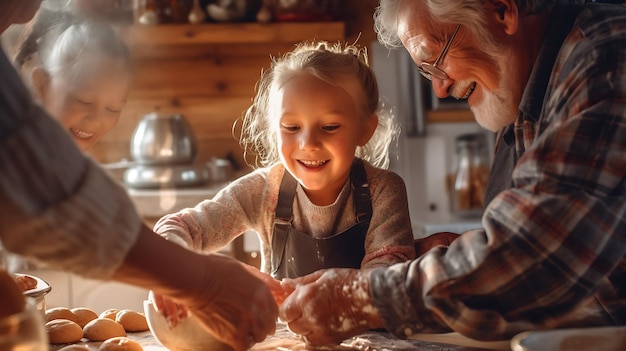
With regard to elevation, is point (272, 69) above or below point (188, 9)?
below

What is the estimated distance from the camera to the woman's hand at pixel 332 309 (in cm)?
119

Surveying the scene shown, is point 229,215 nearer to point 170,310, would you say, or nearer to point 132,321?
point 132,321

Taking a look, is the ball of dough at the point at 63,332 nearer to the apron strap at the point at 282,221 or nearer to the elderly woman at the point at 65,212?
the elderly woman at the point at 65,212

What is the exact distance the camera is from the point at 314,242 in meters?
1.67

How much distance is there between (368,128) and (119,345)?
0.86 metres

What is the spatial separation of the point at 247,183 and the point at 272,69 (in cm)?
30

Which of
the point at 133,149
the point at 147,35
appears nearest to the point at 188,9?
the point at 147,35

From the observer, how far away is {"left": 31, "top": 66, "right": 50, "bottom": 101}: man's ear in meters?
1.52

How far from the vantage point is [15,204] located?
71 centimetres

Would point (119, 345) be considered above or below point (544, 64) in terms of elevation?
below

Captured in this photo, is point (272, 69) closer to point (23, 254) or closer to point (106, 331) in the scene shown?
point (106, 331)

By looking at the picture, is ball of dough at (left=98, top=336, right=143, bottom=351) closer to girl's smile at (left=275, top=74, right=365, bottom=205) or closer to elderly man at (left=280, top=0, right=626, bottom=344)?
elderly man at (left=280, top=0, right=626, bottom=344)

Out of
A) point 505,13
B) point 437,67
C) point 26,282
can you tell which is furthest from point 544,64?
point 26,282

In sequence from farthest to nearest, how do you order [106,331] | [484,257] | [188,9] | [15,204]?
[188,9], [106,331], [484,257], [15,204]
